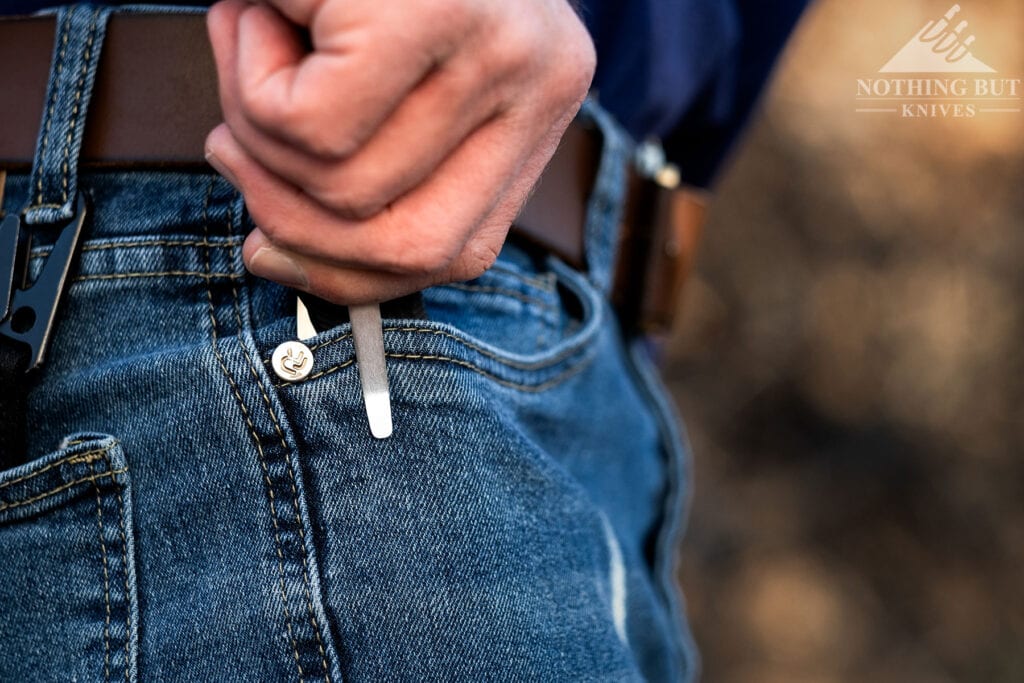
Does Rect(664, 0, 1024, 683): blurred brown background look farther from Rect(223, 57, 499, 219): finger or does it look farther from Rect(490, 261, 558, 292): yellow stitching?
Rect(223, 57, 499, 219): finger

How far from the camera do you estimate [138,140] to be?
2.23 ft

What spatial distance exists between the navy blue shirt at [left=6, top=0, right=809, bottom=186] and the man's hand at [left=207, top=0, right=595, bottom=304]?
1.85 ft

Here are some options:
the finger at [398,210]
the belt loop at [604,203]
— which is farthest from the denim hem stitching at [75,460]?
the belt loop at [604,203]

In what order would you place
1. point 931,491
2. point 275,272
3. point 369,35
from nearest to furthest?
1. point 369,35
2. point 275,272
3. point 931,491

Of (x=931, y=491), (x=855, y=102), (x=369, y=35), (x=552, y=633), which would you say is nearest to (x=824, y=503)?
(x=931, y=491)

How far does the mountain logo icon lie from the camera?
115cm

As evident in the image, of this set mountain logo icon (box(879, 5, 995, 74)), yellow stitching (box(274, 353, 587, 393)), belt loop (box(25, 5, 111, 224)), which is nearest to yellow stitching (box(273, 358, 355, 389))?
yellow stitching (box(274, 353, 587, 393))

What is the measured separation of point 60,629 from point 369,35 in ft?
1.58

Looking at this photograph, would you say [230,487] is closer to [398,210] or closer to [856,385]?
[398,210]

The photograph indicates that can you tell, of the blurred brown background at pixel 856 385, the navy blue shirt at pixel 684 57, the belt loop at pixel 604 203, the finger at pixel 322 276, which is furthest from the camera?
the blurred brown background at pixel 856 385

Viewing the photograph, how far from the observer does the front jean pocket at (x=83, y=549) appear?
619 mm

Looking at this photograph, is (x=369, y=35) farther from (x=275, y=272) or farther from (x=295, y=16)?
(x=275, y=272)

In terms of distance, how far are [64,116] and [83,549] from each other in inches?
13.0

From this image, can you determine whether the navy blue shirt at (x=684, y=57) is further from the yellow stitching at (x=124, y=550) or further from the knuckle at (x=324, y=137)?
the yellow stitching at (x=124, y=550)
